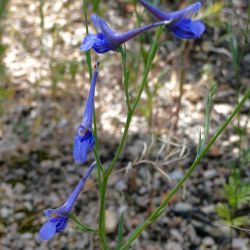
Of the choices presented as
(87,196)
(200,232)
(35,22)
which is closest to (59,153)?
(87,196)

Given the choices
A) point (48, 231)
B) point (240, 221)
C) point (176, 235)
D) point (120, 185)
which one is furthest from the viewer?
point (120, 185)

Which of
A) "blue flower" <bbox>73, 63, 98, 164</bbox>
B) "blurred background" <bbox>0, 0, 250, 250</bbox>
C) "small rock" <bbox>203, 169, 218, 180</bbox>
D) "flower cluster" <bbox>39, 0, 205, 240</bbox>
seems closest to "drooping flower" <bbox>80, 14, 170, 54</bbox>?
"flower cluster" <bbox>39, 0, 205, 240</bbox>

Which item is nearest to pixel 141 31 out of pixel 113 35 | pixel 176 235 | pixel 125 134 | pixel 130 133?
pixel 113 35

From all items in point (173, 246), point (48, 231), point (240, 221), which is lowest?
point (173, 246)

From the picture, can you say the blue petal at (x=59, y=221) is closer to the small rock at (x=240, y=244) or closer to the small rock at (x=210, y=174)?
the small rock at (x=240, y=244)

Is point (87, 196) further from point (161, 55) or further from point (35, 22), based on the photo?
point (35, 22)

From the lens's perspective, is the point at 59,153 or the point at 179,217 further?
the point at 59,153

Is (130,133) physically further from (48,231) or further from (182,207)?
(48,231)
